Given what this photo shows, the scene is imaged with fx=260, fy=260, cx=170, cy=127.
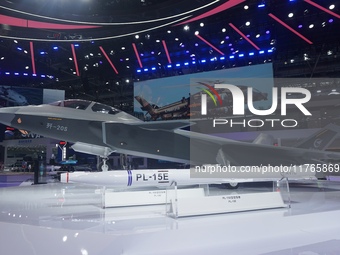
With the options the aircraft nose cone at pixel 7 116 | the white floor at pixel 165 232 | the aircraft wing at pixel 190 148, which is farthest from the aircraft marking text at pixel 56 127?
the white floor at pixel 165 232

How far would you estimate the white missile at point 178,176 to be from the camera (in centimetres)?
562

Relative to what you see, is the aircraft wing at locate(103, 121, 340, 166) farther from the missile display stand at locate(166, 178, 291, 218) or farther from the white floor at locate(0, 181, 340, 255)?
the white floor at locate(0, 181, 340, 255)

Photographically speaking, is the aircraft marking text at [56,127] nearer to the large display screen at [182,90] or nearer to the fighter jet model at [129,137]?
the fighter jet model at [129,137]

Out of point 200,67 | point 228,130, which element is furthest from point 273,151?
point 200,67

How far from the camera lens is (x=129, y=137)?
27.8ft

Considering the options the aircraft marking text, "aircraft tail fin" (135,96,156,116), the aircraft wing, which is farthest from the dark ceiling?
the aircraft wing

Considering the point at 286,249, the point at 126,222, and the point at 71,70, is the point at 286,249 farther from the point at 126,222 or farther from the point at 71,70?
the point at 71,70

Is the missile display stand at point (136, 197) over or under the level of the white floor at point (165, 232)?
over

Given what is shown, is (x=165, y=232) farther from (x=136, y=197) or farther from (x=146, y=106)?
(x=146, y=106)

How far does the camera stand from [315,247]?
147 inches

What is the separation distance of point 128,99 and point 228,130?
1438 centimetres

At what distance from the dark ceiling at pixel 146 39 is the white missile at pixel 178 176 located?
707 cm

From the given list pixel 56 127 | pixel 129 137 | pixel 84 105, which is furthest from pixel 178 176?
pixel 56 127

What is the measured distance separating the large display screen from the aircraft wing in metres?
3.17
